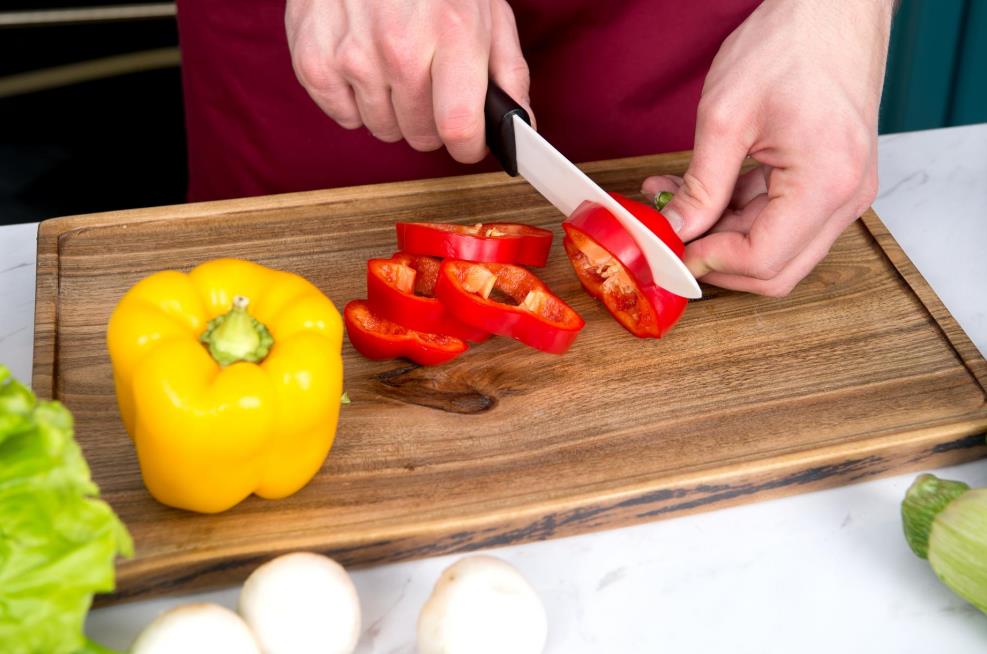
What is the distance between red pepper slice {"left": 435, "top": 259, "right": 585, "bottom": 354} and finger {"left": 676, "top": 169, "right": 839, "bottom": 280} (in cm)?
21

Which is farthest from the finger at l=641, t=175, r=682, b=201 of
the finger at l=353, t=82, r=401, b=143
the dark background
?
the dark background

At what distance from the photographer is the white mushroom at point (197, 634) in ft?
3.33

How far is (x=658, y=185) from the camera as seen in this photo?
1.65 meters

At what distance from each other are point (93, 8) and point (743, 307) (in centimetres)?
300

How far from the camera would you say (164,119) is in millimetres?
3523

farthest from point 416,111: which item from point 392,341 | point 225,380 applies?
point 225,380

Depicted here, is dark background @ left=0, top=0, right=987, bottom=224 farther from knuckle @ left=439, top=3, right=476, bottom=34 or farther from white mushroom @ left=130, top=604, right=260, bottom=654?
white mushroom @ left=130, top=604, right=260, bottom=654

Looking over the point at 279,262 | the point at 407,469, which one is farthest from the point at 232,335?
the point at 279,262

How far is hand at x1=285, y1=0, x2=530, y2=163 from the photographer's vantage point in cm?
141

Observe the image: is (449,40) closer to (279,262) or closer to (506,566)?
(279,262)

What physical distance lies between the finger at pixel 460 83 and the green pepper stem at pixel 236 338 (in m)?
0.41

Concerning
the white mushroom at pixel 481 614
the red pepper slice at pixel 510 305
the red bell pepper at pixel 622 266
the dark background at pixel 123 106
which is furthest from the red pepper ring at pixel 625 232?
the dark background at pixel 123 106

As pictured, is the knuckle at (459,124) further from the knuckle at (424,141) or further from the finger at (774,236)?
the finger at (774,236)

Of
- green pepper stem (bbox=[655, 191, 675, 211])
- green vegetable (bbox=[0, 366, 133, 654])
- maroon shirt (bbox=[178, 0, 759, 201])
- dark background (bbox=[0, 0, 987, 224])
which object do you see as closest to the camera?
green vegetable (bbox=[0, 366, 133, 654])
